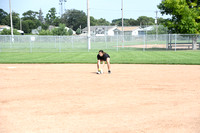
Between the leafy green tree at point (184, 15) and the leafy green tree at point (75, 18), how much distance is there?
8457 centimetres

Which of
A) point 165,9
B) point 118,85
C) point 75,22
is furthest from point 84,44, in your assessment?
point 75,22

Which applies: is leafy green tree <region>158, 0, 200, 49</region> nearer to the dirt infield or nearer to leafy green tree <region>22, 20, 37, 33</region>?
the dirt infield

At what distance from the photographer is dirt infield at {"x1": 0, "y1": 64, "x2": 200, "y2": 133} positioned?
553 centimetres

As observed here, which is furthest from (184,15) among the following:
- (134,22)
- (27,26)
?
(134,22)

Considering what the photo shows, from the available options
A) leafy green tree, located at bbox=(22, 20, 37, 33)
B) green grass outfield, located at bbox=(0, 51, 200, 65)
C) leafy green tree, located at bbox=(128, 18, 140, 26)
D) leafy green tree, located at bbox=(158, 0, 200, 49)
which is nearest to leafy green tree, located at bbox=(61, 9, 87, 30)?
leafy green tree, located at bbox=(22, 20, 37, 33)

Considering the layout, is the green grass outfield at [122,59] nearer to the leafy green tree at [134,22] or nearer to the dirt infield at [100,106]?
the dirt infield at [100,106]

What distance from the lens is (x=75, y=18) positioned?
382 ft

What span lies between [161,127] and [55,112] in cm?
275

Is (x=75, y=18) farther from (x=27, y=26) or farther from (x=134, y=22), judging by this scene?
(x=134, y=22)

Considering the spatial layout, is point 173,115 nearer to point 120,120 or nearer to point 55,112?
point 120,120

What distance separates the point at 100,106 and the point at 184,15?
88.3 ft

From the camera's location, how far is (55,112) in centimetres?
657

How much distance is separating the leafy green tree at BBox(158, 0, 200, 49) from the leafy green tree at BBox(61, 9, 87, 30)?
84.6 meters

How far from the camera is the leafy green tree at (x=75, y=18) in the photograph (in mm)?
115125
